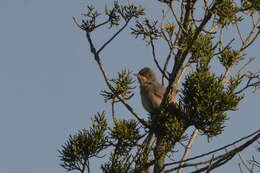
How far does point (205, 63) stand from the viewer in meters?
5.16

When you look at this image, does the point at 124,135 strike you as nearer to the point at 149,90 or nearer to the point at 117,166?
the point at 117,166

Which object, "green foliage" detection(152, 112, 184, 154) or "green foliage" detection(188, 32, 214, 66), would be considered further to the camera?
"green foliage" detection(188, 32, 214, 66)

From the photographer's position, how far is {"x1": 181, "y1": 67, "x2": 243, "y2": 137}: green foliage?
480 centimetres

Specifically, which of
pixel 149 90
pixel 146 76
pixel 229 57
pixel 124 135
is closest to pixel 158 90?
pixel 149 90

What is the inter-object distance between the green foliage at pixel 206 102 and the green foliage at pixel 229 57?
2.99 feet

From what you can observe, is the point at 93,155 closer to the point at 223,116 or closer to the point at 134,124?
the point at 134,124

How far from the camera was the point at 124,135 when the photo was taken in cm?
504

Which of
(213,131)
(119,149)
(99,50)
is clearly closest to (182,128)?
(213,131)

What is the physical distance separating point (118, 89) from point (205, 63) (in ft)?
3.06

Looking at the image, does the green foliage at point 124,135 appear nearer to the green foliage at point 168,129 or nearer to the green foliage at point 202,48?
the green foliage at point 168,129

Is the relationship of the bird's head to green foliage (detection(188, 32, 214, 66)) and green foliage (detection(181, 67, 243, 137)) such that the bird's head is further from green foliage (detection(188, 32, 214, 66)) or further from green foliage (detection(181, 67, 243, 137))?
green foliage (detection(181, 67, 243, 137))

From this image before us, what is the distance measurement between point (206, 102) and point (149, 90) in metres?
3.49

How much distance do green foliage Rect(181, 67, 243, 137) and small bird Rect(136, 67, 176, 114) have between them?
2814 millimetres

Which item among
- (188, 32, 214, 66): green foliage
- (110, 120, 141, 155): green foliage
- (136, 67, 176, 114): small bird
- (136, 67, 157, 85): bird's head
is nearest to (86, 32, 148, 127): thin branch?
(110, 120, 141, 155): green foliage
